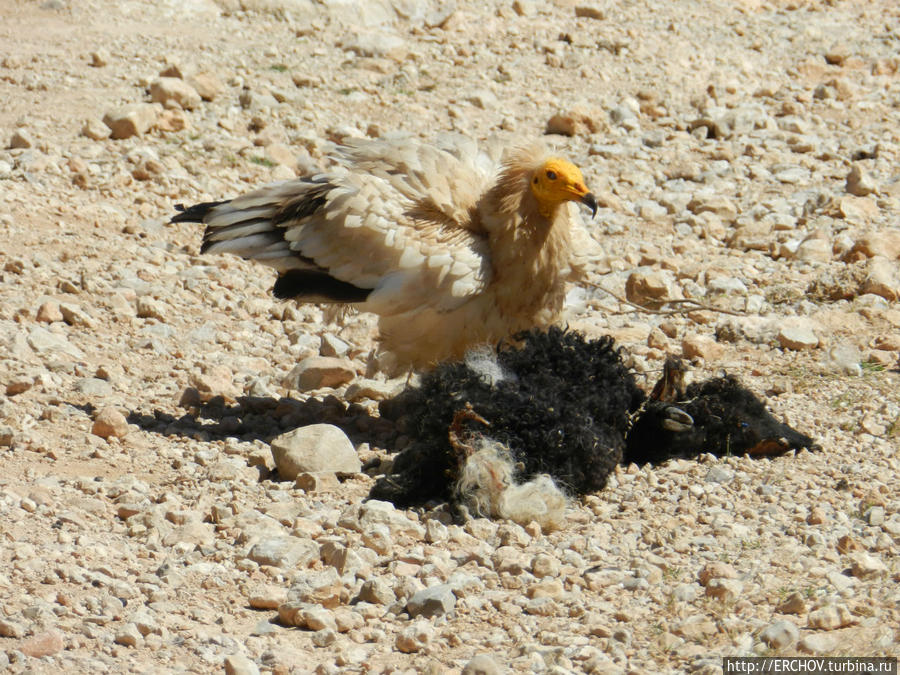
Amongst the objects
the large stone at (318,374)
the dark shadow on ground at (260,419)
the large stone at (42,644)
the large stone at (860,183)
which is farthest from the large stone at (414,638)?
the large stone at (860,183)

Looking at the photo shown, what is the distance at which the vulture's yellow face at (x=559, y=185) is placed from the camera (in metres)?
6.06

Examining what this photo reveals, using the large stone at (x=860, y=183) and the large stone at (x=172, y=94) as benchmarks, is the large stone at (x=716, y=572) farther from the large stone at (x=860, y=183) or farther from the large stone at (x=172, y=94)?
the large stone at (x=172, y=94)

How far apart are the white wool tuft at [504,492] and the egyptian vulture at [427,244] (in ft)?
3.96

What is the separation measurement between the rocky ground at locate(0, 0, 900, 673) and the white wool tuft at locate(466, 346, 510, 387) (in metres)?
0.66

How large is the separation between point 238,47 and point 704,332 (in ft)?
16.6

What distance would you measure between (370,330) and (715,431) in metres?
2.53

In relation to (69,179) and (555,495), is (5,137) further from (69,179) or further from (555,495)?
(555,495)

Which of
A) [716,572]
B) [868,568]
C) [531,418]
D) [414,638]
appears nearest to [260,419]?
[531,418]

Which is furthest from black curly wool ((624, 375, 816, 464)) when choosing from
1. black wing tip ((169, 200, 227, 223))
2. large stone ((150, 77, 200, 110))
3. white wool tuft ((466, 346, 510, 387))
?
large stone ((150, 77, 200, 110))

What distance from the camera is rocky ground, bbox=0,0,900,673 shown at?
13.6ft

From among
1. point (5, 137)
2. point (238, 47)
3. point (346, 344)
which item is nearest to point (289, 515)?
point (346, 344)

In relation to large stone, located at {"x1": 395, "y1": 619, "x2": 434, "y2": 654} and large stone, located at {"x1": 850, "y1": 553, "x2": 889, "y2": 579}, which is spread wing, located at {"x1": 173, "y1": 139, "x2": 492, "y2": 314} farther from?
large stone, located at {"x1": 850, "y1": 553, "x2": 889, "y2": 579}

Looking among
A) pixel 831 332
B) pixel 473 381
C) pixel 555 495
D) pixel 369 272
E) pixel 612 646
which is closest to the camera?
pixel 612 646

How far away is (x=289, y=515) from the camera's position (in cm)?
511
